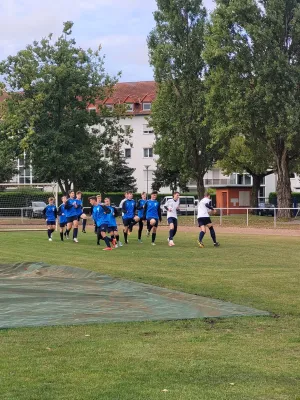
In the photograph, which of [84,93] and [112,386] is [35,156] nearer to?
[84,93]

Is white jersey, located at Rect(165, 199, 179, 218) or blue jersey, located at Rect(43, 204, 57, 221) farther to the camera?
blue jersey, located at Rect(43, 204, 57, 221)

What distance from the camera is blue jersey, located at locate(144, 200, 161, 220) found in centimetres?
2222

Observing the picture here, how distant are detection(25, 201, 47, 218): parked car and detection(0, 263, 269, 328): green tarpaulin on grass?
30358 millimetres

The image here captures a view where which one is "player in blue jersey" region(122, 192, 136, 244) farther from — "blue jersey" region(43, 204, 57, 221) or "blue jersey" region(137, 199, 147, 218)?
"blue jersey" region(43, 204, 57, 221)

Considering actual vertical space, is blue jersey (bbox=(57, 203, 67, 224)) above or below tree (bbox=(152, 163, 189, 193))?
below

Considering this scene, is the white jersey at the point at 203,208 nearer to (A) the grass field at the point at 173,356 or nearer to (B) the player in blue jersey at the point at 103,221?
(B) the player in blue jersey at the point at 103,221

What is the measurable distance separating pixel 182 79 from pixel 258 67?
11038 mm

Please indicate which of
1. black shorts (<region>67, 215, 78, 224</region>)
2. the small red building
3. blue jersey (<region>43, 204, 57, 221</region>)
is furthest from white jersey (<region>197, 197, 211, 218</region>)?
the small red building

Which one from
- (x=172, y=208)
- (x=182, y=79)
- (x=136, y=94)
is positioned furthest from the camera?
(x=136, y=94)

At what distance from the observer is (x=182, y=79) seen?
49.4 metres

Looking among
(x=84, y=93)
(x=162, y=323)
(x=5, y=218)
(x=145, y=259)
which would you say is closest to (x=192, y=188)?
(x=84, y=93)

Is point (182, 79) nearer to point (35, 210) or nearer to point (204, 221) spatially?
point (35, 210)

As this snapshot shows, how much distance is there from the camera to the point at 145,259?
17.0 meters

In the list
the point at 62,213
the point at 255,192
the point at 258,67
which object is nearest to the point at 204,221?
the point at 62,213
